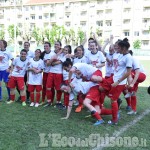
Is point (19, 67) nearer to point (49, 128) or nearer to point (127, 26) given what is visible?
point (49, 128)

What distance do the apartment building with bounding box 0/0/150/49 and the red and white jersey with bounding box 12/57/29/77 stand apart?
46192mm

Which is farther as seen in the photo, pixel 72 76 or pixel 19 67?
pixel 19 67

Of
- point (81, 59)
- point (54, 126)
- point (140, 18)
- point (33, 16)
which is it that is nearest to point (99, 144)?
point (54, 126)

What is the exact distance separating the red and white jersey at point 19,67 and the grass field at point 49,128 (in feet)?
2.99

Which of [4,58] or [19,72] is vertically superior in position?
[4,58]

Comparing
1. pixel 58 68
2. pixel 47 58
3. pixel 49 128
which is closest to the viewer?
pixel 49 128

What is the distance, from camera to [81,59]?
22.6 feet

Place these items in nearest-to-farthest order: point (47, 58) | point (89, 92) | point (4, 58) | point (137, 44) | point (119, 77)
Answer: point (119, 77) → point (89, 92) → point (47, 58) → point (4, 58) → point (137, 44)

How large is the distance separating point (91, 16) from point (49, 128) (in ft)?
195

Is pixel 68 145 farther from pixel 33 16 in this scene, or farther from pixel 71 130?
pixel 33 16

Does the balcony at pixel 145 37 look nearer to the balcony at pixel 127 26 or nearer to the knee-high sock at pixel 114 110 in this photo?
the balcony at pixel 127 26

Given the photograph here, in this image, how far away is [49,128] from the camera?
17.6 ft

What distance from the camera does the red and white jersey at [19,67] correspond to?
294 inches

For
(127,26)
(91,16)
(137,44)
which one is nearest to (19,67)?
(137,44)
